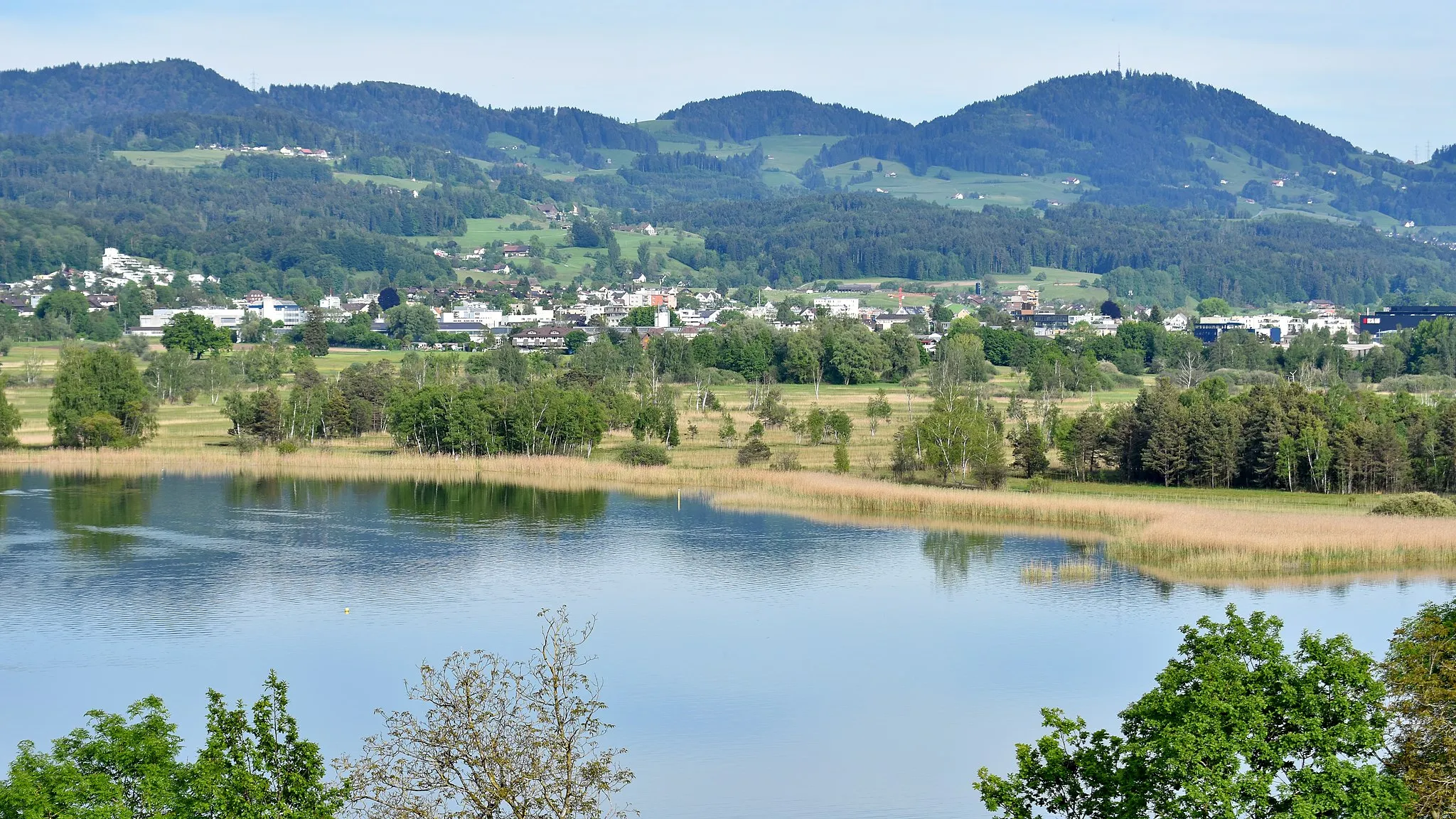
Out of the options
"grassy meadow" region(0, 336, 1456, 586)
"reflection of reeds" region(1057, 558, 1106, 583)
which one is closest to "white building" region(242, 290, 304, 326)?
"grassy meadow" region(0, 336, 1456, 586)

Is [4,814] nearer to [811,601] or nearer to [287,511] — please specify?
[811,601]

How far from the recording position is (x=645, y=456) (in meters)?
51.2

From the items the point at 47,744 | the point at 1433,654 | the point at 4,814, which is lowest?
the point at 47,744

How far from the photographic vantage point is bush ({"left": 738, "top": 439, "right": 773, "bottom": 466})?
167ft

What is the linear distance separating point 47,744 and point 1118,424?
113 feet

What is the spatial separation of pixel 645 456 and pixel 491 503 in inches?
295

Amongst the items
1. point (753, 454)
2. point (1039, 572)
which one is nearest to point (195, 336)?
point (753, 454)

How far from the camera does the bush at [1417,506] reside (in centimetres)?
3944

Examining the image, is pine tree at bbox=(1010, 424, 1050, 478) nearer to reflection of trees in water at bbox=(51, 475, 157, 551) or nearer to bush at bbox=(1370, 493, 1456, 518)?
bush at bbox=(1370, 493, 1456, 518)

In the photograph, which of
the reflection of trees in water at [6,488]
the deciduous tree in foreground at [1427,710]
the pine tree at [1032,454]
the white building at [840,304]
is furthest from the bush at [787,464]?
the white building at [840,304]

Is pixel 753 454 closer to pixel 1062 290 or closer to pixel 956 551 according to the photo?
pixel 956 551

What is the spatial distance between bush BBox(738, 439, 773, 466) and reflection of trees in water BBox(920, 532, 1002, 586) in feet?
37.6

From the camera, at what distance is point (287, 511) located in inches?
1715

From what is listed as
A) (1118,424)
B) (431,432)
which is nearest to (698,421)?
(431,432)
